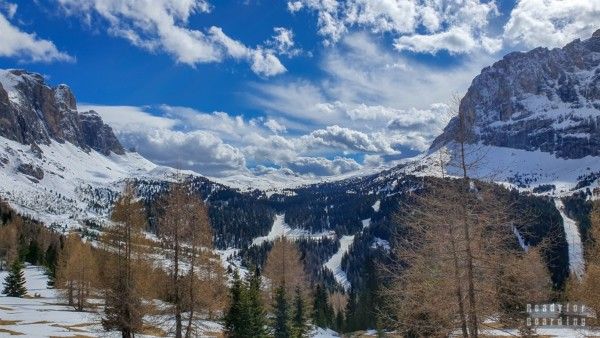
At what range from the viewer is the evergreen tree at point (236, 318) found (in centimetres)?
3400

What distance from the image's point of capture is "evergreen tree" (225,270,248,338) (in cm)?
3400

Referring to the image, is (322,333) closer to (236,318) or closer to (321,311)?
(321,311)

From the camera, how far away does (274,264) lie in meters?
57.7

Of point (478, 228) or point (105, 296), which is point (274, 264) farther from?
point (478, 228)

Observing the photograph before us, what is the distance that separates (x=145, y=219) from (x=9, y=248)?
117807 millimetres

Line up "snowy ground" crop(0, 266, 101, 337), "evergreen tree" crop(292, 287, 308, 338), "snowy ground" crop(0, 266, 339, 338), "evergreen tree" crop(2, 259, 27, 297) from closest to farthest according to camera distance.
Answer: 1. "snowy ground" crop(0, 266, 339, 338)
2. "snowy ground" crop(0, 266, 101, 337)
3. "evergreen tree" crop(292, 287, 308, 338)
4. "evergreen tree" crop(2, 259, 27, 297)

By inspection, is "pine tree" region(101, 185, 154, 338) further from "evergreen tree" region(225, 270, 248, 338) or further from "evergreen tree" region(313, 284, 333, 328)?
"evergreen tree" region(313, 284, 333, 328)

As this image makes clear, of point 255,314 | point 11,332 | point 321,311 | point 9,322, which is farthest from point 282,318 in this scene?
point 321,311

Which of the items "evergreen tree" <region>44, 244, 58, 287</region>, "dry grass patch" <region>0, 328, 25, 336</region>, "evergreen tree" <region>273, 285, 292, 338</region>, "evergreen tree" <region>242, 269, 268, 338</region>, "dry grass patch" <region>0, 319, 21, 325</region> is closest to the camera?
"evergreen tree" <region>242, 269, 268, 338</region>

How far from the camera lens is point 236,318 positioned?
1350 inches

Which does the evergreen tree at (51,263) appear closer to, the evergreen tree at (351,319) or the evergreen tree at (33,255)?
the evergreen tree at (33,255)

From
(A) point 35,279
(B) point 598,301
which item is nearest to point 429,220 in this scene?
(B) point 598,301

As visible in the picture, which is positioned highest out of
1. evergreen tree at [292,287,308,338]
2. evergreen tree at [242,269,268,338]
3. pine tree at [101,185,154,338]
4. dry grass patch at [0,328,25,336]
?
pine tree at [101,185,154,338]

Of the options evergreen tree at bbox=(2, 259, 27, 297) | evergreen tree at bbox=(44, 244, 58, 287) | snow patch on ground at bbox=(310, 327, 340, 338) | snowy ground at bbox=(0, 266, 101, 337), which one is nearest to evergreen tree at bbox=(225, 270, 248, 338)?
snowy ground at bbox=(0, 266, 101, 337)
